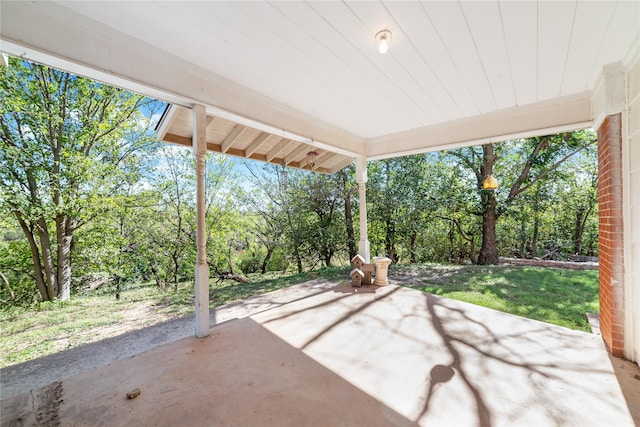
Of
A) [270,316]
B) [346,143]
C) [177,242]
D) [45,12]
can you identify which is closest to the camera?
[45,12]

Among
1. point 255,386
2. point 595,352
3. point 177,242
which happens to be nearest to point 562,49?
point 595,352

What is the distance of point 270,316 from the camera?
3.11m

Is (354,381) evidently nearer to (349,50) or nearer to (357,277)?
(357,277)

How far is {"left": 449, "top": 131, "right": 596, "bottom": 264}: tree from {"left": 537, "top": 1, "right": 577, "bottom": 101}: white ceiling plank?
476cm

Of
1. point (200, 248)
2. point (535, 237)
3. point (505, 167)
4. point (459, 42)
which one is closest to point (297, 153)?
point (200, 248)

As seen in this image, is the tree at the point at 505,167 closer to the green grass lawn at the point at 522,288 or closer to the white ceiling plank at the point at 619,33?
the green grass lawn at the point at 522,288

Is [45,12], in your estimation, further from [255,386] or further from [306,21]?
[255,386]

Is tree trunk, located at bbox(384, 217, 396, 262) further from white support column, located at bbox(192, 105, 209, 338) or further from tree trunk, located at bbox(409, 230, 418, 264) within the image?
white support column, located at bbox(192, 105, 209, 338)

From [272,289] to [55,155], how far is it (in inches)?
204

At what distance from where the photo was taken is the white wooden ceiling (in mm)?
1607

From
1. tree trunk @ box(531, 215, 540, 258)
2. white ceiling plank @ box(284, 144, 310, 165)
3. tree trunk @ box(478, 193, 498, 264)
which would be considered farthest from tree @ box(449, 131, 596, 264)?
white ceiling plank @ box(284, 144, 310, 165)

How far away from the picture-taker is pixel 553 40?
189 cm

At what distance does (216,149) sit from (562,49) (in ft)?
13.7

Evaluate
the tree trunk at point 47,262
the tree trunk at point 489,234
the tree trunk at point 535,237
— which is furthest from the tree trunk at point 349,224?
the tree trunk at point 47,262
